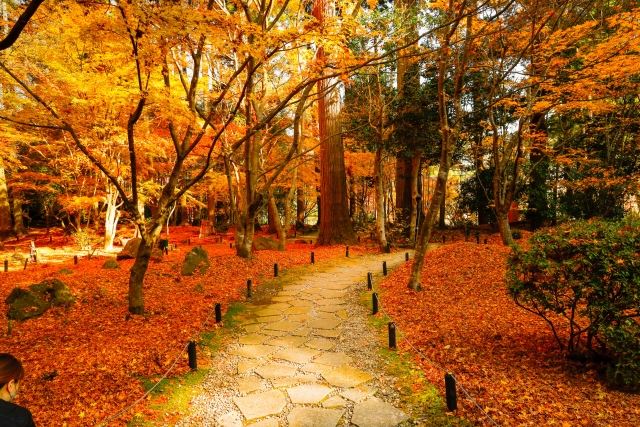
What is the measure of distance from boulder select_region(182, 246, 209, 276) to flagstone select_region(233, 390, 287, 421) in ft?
23.4

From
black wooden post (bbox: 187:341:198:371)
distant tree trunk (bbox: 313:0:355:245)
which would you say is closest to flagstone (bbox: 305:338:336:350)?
black wooden post (bbox: 187:341:198:371)

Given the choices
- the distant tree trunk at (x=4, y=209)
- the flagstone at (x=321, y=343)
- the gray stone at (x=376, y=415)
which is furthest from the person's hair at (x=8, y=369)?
the distant tree trunk at (x=4, y=209)

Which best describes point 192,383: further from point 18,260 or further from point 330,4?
point 18,260

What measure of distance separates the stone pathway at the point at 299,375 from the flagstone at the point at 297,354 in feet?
0.05

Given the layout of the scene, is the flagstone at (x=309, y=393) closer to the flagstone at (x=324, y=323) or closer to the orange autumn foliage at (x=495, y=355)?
the orange autumn foliage at (x=495, y=355)

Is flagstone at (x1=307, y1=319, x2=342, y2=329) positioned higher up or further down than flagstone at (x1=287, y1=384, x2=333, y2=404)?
higher up

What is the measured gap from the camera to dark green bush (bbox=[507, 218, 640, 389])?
4.38 m

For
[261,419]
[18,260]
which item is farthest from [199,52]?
[18,260]

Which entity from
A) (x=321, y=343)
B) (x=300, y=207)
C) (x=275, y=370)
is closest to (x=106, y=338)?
(x=275, y=370)

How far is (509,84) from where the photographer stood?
47.0 feet

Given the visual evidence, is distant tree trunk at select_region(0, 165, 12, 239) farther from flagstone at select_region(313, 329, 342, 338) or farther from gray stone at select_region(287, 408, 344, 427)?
gray stone at select_region(287, 408, 344, 427)

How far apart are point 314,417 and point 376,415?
0.73 m

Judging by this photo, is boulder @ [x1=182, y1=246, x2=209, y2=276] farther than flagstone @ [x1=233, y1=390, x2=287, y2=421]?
Yes

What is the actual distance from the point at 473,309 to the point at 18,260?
19.7 meters
